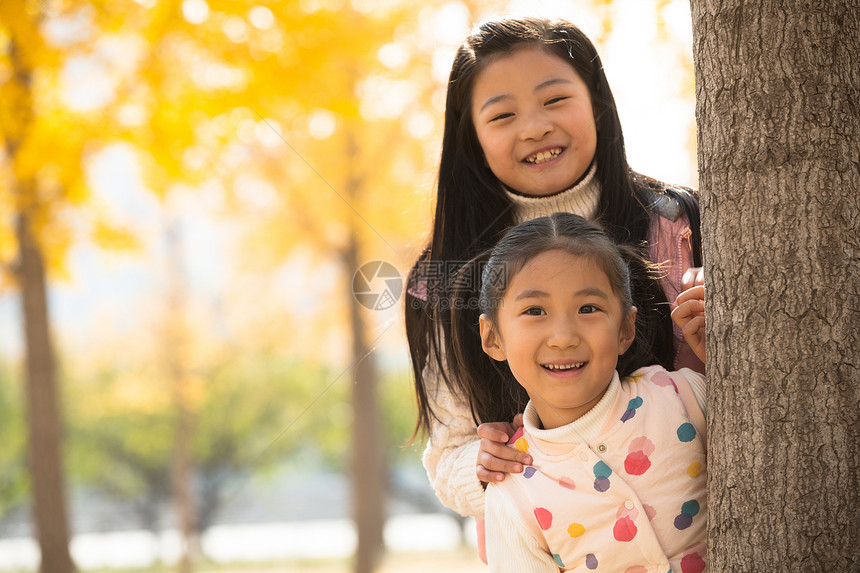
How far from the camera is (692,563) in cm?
162

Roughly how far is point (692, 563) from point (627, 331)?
0.47m

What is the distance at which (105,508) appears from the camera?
69.1 feet

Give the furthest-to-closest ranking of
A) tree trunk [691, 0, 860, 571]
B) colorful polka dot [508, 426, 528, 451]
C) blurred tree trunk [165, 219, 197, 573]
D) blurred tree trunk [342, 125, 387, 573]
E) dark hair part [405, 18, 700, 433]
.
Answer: blurred tree trunk [165, 219, 197, 573]
blurred tree trunk [342, 125, 387, 573]
dark hair part [405, 18, 700, 433]
colorful polka dot [508, 426, 528, 451]
tree trunk [691, 0, 860, 571]

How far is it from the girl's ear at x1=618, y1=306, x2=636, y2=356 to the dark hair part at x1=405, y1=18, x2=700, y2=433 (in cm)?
36

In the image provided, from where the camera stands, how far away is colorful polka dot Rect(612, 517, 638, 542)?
5.30ft

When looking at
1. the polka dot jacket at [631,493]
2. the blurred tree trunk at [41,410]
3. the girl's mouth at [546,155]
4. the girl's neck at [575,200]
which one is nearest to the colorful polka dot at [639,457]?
the polka dot jacket at [631,493]

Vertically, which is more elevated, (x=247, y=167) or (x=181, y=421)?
(x=247, y=167)

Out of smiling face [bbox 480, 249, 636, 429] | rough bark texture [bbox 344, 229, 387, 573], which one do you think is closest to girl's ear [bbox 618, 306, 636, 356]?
smiling face [bbox 480, 249, 636, 429]

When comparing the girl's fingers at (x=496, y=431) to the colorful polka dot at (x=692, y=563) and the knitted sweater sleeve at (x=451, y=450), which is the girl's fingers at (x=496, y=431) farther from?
the colorful polka dot at (x=692, y=563)

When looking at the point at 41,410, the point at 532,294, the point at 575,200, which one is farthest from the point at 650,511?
the point at 41,410

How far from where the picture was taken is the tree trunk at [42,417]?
19.1 ft

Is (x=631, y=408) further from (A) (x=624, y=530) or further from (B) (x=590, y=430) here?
(A) (x=624, y=530)

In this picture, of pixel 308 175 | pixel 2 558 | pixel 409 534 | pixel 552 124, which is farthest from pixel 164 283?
pixel 552 124

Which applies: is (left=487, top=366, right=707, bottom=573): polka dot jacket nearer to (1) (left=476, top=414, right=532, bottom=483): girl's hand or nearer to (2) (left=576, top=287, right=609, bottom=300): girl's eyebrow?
(1) (left=476, top=414, right=532, bottom=483): girl's hand
